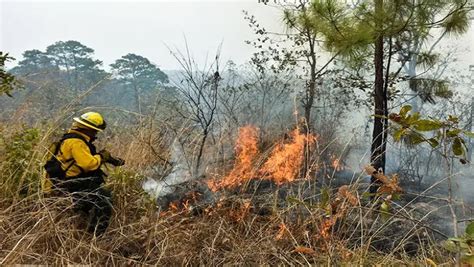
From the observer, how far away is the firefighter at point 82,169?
13.7 feet

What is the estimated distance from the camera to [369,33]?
21.4 ft

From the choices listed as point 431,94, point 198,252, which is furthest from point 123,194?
point 431,94

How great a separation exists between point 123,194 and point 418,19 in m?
4.76

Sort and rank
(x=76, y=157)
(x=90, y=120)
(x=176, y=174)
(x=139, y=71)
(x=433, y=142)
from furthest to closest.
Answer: (x=139, y=71)
(x=176, y=174)
(x=90, y=120)
(x=76, y=157)
(x=433, y=142)

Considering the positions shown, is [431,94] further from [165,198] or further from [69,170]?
[69,170]

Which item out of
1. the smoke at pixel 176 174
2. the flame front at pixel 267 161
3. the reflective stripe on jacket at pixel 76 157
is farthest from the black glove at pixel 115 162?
the flame front at pixel 267 161

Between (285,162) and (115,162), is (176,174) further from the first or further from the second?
(115,162)

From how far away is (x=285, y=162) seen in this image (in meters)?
6.41

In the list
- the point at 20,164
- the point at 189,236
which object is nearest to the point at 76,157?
the point at 20,164

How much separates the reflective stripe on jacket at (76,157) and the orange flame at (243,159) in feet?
4.74

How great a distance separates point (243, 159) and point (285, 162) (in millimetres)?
711

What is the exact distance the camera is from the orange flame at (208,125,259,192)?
19.1 ft

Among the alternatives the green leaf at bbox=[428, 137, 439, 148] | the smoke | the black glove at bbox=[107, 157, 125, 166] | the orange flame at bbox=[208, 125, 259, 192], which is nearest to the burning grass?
the black glove at bbox=[107, 157, 125, 166]

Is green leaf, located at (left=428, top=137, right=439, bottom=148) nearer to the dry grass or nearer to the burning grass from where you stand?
the dry grass
